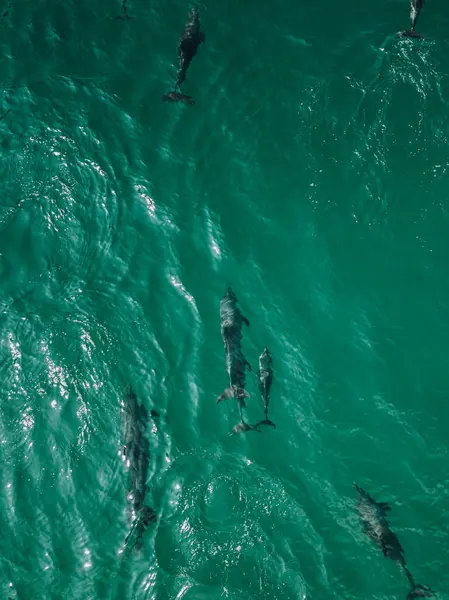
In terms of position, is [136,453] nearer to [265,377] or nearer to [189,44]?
Answer: [265,377]

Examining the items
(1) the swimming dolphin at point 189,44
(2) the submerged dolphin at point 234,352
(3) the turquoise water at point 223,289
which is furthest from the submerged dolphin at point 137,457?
(1) the swimming dolphin at point 189,44

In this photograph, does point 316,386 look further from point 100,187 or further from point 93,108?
point 93,108

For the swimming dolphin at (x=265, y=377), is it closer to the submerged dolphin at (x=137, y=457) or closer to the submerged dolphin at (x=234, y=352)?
the submerged dolphin at (x=234, y=352)

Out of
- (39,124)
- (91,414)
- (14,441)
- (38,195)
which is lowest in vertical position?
(14,441)

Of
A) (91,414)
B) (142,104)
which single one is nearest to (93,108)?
(142,104)

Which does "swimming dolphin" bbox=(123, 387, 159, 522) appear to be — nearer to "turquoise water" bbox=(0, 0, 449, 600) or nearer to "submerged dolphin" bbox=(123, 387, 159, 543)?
"submerged dolphin" bbox=(123, 387, 159, 543)
